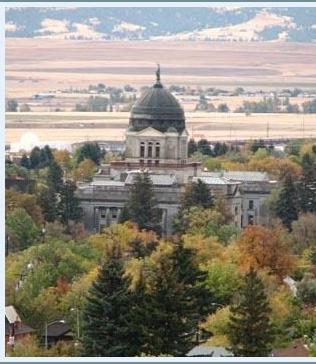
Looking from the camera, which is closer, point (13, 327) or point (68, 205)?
point (13, 327)

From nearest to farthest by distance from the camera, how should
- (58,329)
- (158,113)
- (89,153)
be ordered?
(58,329) < (158,113) < (89,153)

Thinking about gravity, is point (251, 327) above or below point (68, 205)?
above

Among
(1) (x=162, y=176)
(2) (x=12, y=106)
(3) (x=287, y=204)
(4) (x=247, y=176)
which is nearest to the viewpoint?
(3) (x=287, y=204)

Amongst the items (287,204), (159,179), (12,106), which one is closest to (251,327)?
(287,204)

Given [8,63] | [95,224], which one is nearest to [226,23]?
[8,63]

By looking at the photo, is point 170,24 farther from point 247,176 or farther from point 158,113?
point 247,176

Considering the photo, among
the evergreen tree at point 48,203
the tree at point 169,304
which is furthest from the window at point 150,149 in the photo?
the tree at point 169,304
